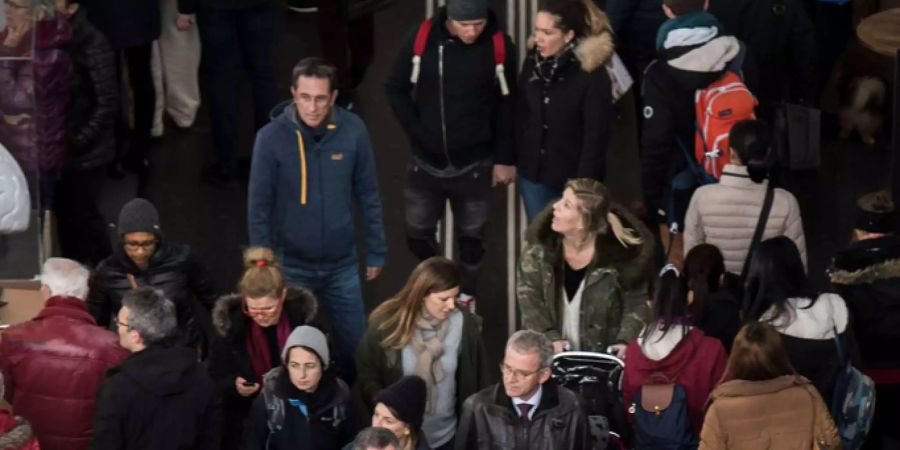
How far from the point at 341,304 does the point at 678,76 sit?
2.23 m

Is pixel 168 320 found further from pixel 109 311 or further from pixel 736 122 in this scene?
pixel 736 122

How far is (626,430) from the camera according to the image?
374 inches

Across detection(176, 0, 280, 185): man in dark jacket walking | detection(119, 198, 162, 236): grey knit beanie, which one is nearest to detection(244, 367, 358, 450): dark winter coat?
detection(119, 198, 162, 236): grey knit beanie

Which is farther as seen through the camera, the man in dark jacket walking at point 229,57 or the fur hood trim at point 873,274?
the man in dark jacket walking at point 229,57

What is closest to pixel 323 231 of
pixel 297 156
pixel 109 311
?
pixel 297 156

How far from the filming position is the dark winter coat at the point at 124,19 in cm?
1248

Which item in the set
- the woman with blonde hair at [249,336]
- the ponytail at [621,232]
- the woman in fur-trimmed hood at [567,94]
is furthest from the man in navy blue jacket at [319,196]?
the ponytail at [621,232]

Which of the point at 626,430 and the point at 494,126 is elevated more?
the point at 494,126

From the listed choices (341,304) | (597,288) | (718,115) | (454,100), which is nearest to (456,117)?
(454,100)

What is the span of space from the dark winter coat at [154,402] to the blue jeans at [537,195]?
2.84 metres

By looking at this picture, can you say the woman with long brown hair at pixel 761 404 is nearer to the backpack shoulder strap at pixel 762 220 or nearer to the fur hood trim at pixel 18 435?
the backpack shoulder strap at pixel 762 220

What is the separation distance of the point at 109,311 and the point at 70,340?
90 centimetres

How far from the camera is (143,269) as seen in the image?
10.1m

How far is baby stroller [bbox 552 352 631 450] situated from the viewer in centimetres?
947
